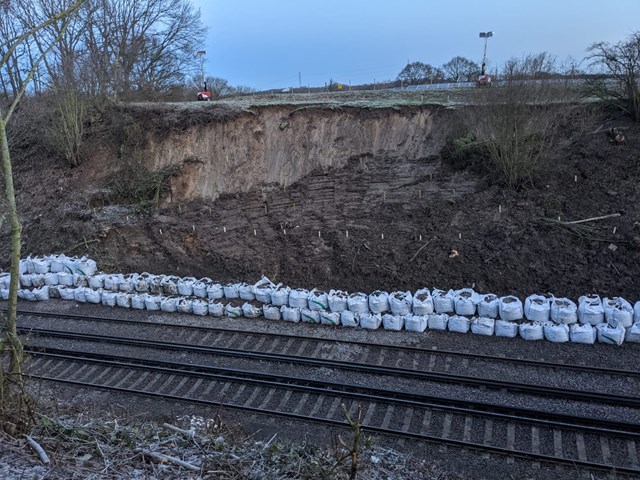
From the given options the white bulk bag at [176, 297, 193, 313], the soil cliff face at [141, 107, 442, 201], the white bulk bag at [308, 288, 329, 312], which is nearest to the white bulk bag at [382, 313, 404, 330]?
the white bulk bag at [308, 288, 329, 312]

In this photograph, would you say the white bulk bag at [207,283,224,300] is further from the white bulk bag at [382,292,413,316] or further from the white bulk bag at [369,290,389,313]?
the white bulk bag at [382,292,413,316]

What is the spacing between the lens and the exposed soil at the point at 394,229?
41.1 feet

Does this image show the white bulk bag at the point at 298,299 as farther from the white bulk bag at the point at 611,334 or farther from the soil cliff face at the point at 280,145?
the soil cliff face at the point at 280,145

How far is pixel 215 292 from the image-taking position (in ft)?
43.0

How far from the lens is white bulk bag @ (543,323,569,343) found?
10.1 meters

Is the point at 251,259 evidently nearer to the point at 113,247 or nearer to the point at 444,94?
the point at 113,247

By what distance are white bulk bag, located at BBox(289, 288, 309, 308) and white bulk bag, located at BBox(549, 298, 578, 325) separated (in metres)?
5.67

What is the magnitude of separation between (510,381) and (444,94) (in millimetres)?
14628

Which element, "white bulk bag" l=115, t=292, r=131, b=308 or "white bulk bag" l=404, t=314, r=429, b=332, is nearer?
"white bulk bag" l=404, t=314, r=429, b=332

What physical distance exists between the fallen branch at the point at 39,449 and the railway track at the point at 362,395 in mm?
3736

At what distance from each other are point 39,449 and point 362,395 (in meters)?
5.28

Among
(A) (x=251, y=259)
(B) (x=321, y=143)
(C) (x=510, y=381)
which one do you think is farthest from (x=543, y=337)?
(B) (x=321, y=143)

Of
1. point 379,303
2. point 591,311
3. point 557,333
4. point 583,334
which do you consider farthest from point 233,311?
point 591,311

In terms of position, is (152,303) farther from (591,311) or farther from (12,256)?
(591,311)
